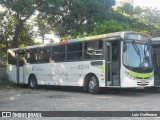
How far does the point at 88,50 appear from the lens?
58.4 ft

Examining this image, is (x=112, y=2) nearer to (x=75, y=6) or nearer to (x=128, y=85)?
(x=75, y=6)

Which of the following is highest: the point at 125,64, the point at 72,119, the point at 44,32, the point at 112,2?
the point at 112,2

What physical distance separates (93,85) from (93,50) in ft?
5.80

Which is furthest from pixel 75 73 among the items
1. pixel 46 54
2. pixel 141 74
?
pixel 141 74

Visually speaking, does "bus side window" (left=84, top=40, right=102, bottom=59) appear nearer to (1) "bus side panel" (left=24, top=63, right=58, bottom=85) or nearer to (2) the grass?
(1) "bus side panel" (left=24, top=63, right=58, bottom=85)

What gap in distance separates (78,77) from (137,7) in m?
25.3

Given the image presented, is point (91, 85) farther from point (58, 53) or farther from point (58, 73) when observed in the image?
point (58, 53)

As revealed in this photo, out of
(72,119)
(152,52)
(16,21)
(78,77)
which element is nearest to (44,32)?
(16,21)

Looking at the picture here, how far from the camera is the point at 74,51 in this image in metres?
19.0

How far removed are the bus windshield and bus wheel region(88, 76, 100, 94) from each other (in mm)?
2064

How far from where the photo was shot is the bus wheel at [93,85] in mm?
17239

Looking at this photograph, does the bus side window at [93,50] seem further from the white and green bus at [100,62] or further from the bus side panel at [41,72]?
the bus side panel at [41,72]

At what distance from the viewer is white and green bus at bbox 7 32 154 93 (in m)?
16.2

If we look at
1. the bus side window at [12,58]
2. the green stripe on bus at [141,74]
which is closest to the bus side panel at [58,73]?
the green stripe on bus at [141,74]
